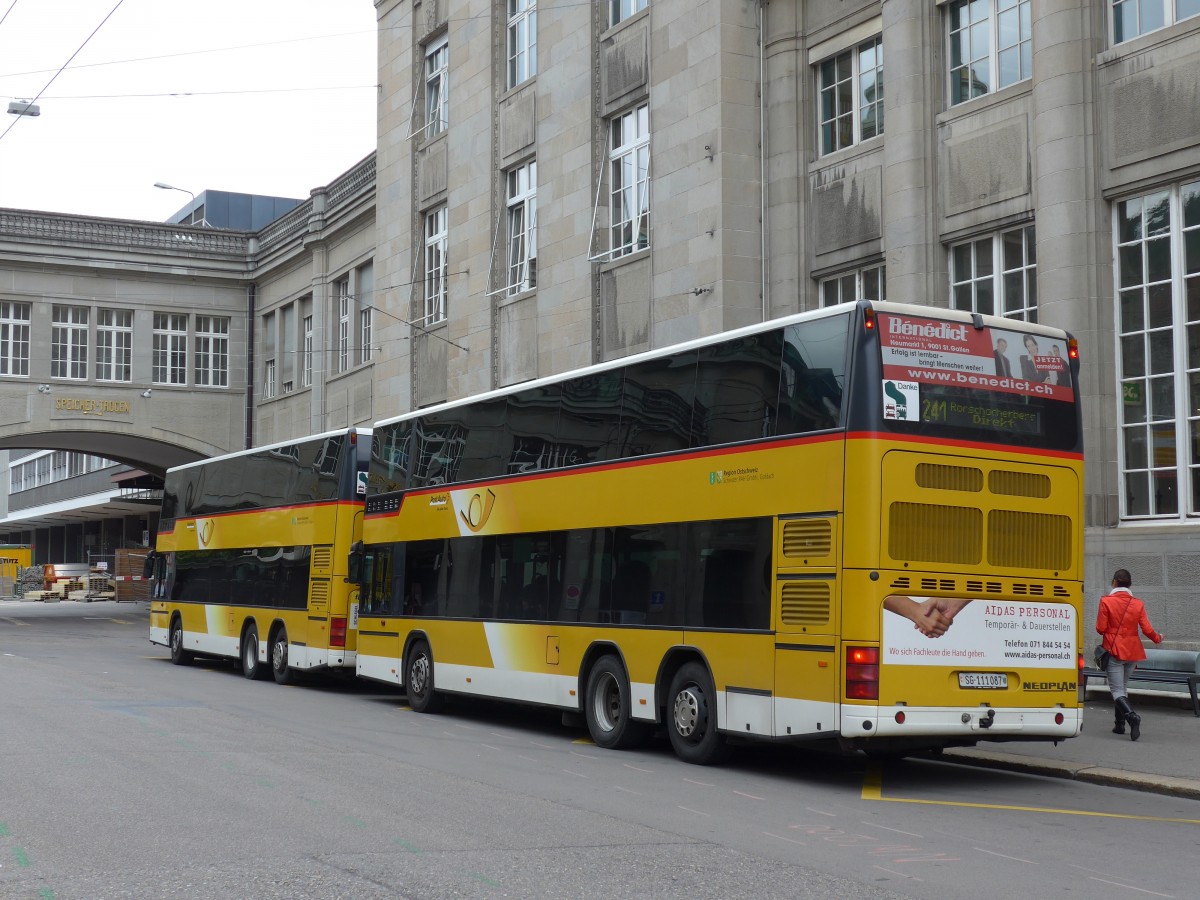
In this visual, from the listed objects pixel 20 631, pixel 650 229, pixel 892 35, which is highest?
pixel 892 35

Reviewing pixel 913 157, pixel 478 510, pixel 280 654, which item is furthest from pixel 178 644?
pixel 913 157

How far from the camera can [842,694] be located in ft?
38.4

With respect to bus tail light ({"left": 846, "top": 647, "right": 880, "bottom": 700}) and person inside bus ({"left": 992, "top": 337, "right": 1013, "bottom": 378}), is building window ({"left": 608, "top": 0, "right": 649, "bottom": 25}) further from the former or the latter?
bus tail light ({"left": 846, "top": 647, "right": 880, "bottom": 700})

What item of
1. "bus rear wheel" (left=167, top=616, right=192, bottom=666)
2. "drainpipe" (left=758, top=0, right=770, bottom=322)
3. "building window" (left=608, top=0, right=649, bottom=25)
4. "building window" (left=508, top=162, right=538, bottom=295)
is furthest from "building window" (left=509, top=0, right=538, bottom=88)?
"bus rear wheel" (left=167, top=616, right=192, bottom=666)

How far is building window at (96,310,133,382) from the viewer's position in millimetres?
47188

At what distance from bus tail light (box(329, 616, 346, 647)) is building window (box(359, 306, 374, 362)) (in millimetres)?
18948

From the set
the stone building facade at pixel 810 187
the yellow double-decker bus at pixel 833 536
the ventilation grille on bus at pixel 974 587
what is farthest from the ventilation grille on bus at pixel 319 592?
the ventilation grille on bus at pixel 974 587

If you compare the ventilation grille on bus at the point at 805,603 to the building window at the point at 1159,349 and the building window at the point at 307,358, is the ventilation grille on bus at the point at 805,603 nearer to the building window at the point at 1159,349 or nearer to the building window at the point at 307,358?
the building window at the point at 1159,349

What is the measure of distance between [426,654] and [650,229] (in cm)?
965

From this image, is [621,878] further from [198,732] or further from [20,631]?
[20,631]

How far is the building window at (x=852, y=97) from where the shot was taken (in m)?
22.0

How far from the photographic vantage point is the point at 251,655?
25.4 m

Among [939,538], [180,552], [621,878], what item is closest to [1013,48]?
[939,538]

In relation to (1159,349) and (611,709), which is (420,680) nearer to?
(611,709)
